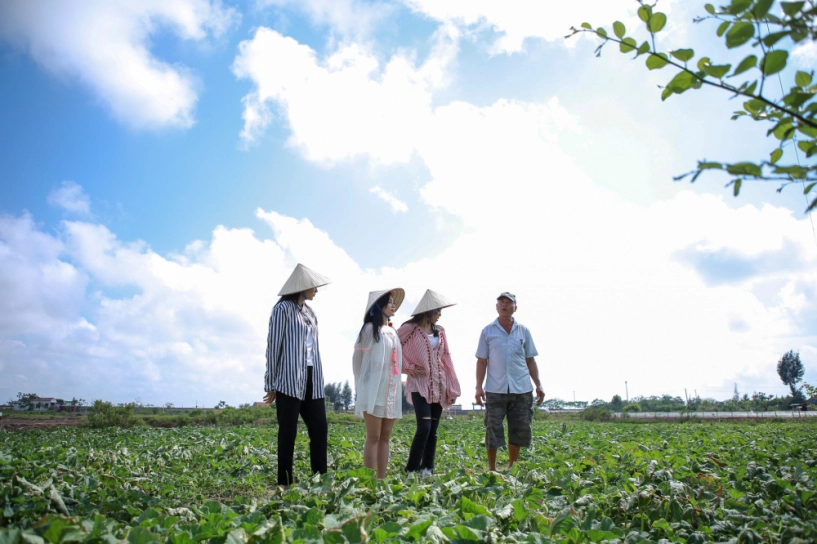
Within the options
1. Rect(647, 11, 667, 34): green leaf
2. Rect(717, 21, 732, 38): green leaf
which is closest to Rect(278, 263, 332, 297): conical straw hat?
Rect(647, 11, 667, 34): green leaf

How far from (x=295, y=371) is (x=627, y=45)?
333 centimetres

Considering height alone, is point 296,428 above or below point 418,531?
above

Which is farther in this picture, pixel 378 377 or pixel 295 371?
pixel 378 377

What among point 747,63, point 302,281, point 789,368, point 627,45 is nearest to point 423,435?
point 302,281

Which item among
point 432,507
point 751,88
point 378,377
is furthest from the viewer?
point 378,377

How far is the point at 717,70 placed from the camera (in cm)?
183

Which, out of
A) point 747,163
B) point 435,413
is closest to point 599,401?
point 435,413

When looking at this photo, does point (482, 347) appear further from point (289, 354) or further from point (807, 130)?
point (807, 130)

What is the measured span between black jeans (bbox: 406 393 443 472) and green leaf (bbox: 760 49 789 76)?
3.99 metres

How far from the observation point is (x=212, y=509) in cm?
270

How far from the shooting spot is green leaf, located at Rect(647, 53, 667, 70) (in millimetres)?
2018

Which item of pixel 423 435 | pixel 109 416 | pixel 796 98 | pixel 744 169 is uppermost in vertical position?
pixel 796 98

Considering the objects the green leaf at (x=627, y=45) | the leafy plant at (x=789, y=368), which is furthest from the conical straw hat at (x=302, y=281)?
the leafy plant at (x=789, y=368)

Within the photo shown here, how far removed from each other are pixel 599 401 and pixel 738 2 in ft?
186
